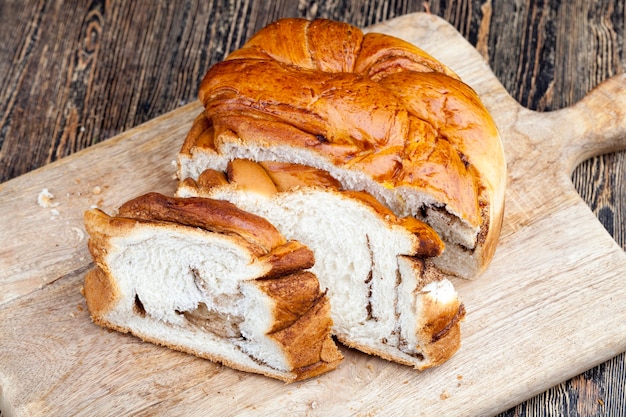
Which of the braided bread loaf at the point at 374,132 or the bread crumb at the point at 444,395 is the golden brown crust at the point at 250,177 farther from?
the bread crumb at the point at 444,395

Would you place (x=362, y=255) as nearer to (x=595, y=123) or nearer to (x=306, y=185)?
(x=306, y=185)

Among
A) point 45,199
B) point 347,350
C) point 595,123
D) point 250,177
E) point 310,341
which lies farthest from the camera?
point 595,123

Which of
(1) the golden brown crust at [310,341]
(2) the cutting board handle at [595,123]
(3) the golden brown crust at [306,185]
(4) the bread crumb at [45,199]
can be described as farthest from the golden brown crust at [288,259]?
(2) the cutting board handle at [595,123]

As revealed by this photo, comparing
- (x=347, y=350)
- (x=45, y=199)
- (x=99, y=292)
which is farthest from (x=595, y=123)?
(x=45, y=199)

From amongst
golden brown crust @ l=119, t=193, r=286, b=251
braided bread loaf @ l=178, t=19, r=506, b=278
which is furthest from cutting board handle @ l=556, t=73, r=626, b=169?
golden brown crust @ l=119, t=193, r=286, b=251

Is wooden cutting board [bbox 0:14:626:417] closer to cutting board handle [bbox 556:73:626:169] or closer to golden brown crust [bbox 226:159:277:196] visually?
cutting board handle [bbox 556:73:626:169]

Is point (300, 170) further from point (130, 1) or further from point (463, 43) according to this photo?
point (130, 1)
